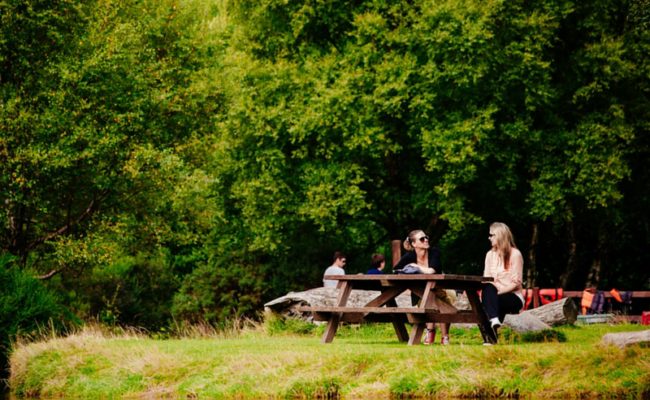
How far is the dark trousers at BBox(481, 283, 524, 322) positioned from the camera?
15281 mm

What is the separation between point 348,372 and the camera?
1309 centimetres

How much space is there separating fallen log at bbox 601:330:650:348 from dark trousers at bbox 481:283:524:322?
6.65 feet

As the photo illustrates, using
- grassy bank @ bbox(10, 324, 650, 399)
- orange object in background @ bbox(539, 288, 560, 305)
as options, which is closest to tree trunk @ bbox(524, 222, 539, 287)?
orange object in background @ bbox(539, 288, 560, 305)

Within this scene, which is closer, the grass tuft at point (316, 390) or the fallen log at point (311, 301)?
the grass tuft at point (316, 390)

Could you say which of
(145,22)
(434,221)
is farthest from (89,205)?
(434,221)

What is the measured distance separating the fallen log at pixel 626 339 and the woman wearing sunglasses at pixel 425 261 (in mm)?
3034

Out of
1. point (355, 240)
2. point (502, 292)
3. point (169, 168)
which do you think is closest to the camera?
point (502, 292)

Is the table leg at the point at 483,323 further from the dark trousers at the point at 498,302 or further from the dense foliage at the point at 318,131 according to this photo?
the dense foliage at the point at 318,131

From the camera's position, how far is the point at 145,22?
2920 cm

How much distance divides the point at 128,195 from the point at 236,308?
9444 millimetres

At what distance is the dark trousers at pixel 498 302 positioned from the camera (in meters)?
15.3

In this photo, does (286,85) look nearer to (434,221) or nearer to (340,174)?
(340,174)

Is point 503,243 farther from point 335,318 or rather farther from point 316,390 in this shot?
point 316,390

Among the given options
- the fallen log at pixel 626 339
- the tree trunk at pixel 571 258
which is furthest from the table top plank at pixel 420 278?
the tree trunk at pixel 571 258
